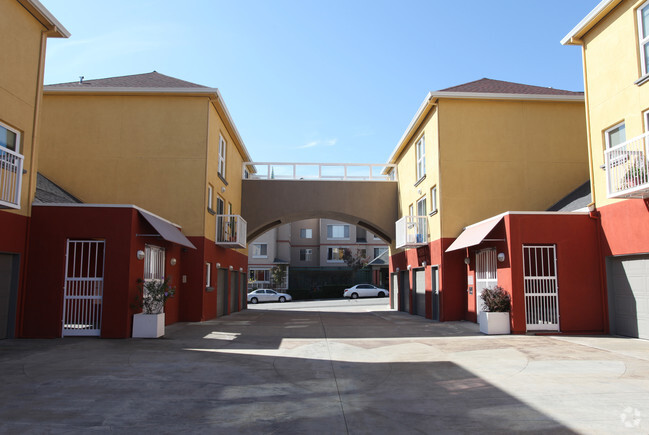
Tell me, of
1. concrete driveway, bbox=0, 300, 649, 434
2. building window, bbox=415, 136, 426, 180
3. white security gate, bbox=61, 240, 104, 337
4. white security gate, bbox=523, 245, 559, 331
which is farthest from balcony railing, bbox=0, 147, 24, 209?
building window, bbox=415, 136, 426, 180

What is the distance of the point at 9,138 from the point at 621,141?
1473cm

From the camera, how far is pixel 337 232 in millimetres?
50688

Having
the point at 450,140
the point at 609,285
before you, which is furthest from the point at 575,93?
the point at 609,285

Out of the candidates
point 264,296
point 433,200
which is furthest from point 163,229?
point 264,296

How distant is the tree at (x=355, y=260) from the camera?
1892 inches

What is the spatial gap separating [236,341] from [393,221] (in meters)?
14.1

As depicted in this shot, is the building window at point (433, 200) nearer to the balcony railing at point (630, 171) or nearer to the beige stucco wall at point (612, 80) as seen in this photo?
the beige stucco wall at point (612, 80)

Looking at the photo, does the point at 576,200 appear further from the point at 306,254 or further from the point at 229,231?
the point at 306,254

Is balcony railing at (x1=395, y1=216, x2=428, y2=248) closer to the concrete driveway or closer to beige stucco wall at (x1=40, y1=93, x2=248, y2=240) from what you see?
beige stucco wall at (x1=40, y1=93, x2=248, y2=240)

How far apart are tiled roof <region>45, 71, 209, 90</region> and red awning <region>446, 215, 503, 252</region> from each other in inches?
389

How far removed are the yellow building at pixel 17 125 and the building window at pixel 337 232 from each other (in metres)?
38.8

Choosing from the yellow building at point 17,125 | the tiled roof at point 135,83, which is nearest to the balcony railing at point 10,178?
the yellow building at point 17,125

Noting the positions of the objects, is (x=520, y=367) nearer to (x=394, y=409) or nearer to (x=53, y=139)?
(x=394, y=409)

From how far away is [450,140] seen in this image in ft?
58.0
